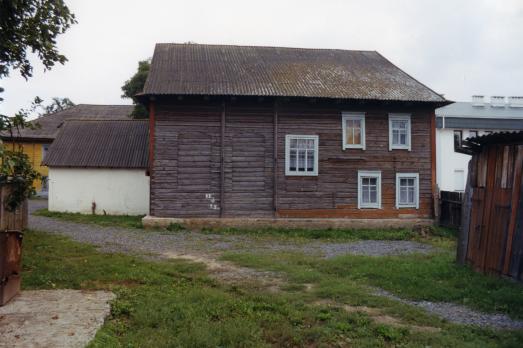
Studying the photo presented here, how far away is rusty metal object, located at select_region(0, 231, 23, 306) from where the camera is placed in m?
7.18

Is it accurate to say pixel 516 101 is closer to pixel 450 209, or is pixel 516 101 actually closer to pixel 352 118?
pixel 450 209

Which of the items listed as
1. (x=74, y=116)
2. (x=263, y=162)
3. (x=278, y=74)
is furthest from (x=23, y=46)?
(x=74, y=116)

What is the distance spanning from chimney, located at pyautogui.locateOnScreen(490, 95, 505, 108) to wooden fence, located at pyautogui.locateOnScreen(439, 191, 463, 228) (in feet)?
65.9

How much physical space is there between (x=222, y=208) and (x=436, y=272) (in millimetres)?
10987

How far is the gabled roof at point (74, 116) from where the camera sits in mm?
38375

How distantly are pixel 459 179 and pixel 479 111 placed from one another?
17.6 feet

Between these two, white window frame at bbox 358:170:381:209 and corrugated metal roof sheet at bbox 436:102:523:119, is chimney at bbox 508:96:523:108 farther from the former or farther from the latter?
white window frame at bbox 358:170:381:209

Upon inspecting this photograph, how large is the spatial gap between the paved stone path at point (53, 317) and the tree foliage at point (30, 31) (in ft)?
16.2

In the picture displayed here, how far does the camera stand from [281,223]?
19.6 meters

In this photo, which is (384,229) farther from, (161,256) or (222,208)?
(161,256)

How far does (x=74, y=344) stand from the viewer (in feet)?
18.3

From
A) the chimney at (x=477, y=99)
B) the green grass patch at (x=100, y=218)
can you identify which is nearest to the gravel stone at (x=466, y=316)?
the green grass patch at (x=100, y=218)

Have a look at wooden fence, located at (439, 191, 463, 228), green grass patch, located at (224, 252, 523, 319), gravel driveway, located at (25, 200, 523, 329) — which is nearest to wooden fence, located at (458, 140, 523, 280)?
green grass patch, located at (224, 252, 523, 319)

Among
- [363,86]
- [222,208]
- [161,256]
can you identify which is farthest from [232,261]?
[363,86]
